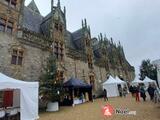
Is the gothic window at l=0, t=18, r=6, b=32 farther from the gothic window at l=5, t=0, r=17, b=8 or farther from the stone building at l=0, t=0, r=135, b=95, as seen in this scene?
the gothic window at l=5, t=0, r=17, b=8

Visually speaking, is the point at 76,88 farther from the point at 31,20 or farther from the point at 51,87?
the point at 31,20

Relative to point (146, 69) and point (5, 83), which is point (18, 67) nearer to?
point (5, 83)

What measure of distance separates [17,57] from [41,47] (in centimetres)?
294

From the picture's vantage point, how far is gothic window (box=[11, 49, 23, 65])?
40.4 feet

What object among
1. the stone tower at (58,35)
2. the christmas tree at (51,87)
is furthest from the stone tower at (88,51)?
the christmas tree at (51,87)

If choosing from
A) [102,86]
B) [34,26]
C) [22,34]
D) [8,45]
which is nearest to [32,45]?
[22,34]

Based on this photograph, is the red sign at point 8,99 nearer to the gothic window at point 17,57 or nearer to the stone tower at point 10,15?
the gothic window at point 17,57

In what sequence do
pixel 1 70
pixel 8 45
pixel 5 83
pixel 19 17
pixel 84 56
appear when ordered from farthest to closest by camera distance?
pixel 84 56
pixel 19 17
pixel 8 45
pixel 1 70
pixel 5 83

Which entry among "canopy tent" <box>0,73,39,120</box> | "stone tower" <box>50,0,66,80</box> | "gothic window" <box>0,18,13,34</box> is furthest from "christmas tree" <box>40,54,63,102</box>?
"gothic window" <box>0,18,13,34</box>

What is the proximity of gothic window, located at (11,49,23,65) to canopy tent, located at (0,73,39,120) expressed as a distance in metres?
4.28

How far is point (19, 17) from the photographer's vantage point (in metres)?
13.3

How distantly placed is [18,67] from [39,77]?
205 cm

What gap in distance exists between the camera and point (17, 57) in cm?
1254

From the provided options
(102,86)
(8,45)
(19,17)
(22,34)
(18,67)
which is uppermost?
(19,17)
